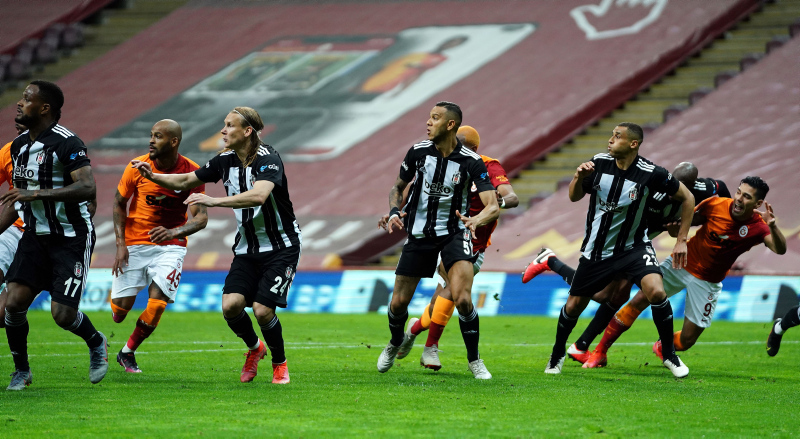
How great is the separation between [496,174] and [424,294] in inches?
282

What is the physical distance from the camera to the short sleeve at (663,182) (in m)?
8.70

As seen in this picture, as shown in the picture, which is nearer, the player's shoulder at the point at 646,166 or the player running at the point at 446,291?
the player's shoulder at the point at 646,166

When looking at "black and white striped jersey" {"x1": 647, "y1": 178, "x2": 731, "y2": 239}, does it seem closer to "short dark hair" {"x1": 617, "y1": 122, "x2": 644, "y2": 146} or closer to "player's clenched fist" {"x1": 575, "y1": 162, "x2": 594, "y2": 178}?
"short dark hair" {"x1": 617, "y1": 122, "x2": 644, "y2": 146}

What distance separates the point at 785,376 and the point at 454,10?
19597 millimetres

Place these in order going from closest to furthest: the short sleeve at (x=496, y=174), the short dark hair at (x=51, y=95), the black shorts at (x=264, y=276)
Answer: the short dark hair at (x=51, y=95), the black shorts at (x=264, y=276), the short sleeve at (x=496, y=174)

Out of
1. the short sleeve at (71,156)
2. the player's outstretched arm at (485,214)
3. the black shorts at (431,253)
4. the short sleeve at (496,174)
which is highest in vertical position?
the short sleeve at (71,156)

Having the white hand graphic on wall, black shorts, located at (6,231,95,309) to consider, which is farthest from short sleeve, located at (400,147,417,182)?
the white hand graphic on wall

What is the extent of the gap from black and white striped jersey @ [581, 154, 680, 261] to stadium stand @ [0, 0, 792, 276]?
12.2 m

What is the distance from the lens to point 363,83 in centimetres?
2612

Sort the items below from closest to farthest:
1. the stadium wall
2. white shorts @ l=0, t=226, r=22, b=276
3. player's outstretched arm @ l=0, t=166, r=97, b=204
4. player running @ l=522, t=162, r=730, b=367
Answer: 1. player's outstretched arm @ l=0, t=166, r=97, b=204
2. white shorts @ l=0, t=226, r=22, b=276
3. player running @ l=522, t=162, r=730, b=367
4. the stadium wall

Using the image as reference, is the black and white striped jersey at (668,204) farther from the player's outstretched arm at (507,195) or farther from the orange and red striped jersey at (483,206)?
the orange and red striped jersey at (483,206)

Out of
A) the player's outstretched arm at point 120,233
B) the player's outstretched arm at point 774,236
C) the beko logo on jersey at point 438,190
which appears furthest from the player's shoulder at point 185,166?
the player's outstretched arm at point 774,236

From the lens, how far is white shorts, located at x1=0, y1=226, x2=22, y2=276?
915 cm

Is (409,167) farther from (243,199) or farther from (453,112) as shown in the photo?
(243,199)
